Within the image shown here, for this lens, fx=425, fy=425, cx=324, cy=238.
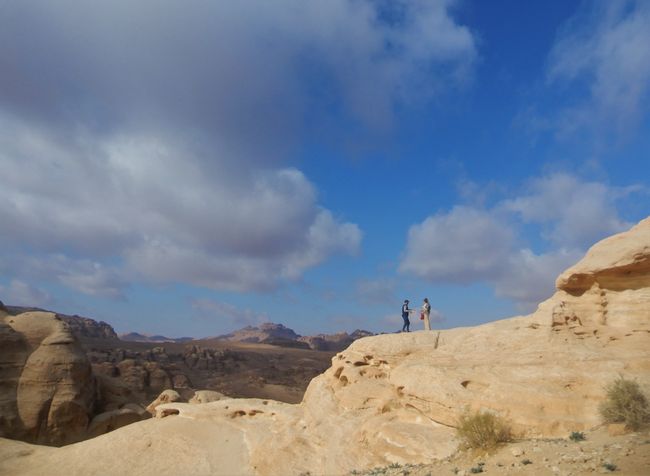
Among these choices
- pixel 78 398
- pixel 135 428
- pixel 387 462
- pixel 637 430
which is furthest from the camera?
pixel 78 398

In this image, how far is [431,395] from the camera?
11375 millimetres

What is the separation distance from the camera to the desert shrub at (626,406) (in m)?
8.38

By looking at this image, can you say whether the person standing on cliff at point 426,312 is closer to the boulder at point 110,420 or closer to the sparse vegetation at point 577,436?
the sparse vegetation at point 577,436

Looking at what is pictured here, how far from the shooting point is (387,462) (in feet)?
34.8

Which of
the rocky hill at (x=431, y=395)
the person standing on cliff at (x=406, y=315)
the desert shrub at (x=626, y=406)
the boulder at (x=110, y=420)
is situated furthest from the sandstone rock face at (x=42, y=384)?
the desert shrub at (x=626, y=406)

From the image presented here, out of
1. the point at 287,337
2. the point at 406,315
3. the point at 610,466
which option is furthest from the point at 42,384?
the point at 287,337

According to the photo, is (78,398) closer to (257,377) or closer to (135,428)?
(135,428)

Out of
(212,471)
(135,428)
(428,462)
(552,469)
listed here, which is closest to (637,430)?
(552,469)

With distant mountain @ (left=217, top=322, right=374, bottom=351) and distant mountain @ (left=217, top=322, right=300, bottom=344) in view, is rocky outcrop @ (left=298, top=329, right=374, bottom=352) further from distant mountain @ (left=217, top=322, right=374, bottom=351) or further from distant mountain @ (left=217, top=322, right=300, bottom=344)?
distant mountain @ (left=217, top=322, right=300, bottom=344)

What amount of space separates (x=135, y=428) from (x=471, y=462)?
13.3 meters

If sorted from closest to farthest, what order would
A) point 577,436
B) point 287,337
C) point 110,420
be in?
1. point 577,436
2. point 110,420
3. point 287,337

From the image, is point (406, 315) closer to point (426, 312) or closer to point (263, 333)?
point (426, 312)

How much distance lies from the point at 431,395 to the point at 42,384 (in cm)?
1808

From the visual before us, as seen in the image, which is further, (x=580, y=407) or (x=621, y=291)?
(x=621, y=291)
